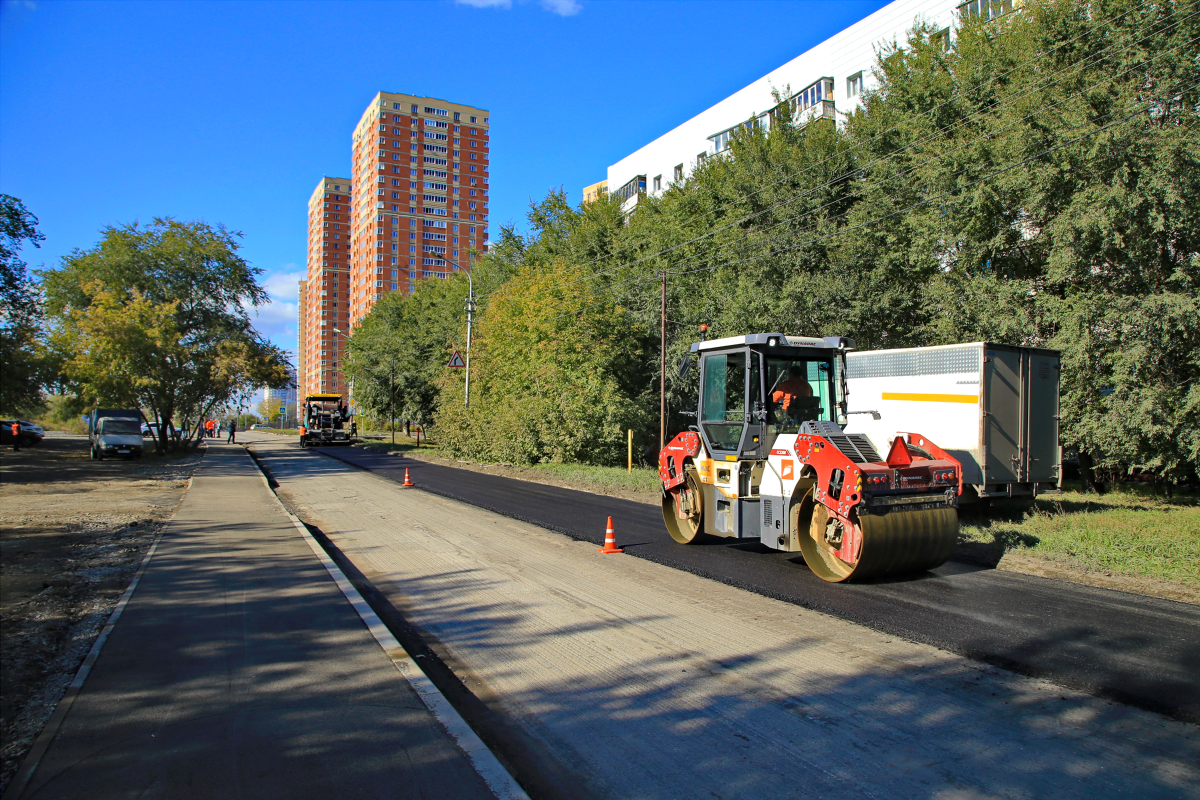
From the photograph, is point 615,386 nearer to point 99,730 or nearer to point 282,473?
point 282,473

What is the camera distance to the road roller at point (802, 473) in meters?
7.48

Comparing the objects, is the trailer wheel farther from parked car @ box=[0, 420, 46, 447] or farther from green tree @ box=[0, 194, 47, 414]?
parked car @ box=[0, 420, 46, 447]

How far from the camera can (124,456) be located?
29.3m

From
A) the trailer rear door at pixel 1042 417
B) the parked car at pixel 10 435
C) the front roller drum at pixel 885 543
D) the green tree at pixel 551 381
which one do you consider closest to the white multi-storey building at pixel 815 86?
the green tree at pixel 551 381

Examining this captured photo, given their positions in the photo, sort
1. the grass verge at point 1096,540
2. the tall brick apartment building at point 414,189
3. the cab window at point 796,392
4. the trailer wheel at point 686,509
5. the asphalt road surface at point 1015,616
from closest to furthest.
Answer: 1. the asphalt road surface at point 1015,616
2. the grass verge at point 1096,540
3. the cab window at point 796,392
4. the trailer wheel at point 686,509
5. the tall brick apartment building at point 414,189

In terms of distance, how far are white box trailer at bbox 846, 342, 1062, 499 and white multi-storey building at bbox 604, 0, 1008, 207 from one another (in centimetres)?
1817

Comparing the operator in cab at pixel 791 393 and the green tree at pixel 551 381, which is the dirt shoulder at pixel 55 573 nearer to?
→ the operator in cab at pixel 791 393

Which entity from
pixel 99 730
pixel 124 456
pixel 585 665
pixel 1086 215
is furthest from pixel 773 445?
pixel 124 456

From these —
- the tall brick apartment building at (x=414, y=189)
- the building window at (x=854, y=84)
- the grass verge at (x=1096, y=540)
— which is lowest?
the grass verge at (x=1096, y=540)

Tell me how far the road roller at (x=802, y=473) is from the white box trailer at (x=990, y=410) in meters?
3.70

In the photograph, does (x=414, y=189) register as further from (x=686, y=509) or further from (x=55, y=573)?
(x=55, y=573)

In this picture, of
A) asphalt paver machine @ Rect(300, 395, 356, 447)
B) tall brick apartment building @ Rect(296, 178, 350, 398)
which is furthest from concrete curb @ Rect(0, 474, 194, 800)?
tall brick apartment building @ Rect(296, 178, 350, 398)

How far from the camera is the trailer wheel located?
1016 cm

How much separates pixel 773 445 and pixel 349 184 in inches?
5970
